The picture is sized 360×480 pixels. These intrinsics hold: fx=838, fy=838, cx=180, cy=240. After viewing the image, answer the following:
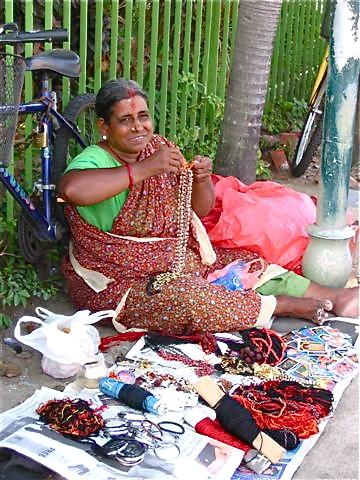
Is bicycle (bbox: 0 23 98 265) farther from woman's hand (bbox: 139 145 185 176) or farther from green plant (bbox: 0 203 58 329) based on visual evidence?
woman's hand (bbox: 139 145 185 176)

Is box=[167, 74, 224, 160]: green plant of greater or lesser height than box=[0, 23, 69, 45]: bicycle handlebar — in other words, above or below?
below

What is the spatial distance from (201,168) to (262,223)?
0.61 meters

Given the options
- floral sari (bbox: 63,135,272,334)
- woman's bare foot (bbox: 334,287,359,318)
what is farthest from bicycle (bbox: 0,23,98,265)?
woman's bare foot (bbox: 334,287,359,318)

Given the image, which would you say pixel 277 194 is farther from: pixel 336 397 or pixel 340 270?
pixel 336 397

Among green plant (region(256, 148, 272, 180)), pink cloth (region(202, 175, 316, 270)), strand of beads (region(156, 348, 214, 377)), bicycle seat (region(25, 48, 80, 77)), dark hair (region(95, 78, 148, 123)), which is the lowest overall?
green plant (region(256, 148, 272, 180))

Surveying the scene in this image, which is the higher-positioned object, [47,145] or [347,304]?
[47,145]

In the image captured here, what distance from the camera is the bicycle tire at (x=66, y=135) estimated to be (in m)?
4.00

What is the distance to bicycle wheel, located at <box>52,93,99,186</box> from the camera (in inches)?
157

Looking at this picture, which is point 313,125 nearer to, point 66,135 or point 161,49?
point 161,49

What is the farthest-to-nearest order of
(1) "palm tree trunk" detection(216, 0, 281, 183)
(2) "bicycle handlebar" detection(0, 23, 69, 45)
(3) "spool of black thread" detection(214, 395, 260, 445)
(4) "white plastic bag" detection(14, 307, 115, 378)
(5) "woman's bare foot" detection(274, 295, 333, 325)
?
1. (1) "palm tree trunk" detection(216, 0, 281, 183)
2. (5) "woman's bare foot" detection(274, 295, 333, 325)
3. (2) "bicycle handlebar" detection(0, 23, 69, 45)
4. (4) "white plastic bag" detection(14, 307, 115, 378)
5. (3) "spool of black thread" detection(214, 395, 260, 445)

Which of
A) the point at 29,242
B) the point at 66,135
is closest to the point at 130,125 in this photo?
the point at 66,135

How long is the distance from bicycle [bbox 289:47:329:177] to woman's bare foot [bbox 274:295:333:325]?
2.54 metres

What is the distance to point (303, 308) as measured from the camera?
383 centimetres

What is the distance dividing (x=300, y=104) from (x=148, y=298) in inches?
170
